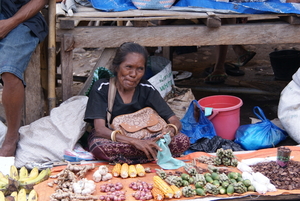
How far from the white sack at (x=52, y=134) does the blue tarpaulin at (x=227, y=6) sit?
1.17 m

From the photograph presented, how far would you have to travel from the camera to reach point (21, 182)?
3643 millimetres

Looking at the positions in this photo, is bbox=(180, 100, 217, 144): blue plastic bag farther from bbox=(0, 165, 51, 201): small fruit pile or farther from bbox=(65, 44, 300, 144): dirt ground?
bbox=(0, 165, 51, 201): small fruit pile

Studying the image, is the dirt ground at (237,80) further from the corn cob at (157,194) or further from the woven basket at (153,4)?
the corn cob at (157,194)

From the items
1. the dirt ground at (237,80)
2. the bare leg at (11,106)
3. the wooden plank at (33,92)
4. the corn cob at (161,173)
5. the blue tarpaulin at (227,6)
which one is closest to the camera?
the corn cob at (161,173)

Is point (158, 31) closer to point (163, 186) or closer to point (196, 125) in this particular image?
point (196, 125)

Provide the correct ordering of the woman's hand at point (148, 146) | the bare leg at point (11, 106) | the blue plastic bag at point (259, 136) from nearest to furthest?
the woman's hand at point (148, 146) < the bare leg at point (11, 106) < the blue plastic bag at point (259, 136)

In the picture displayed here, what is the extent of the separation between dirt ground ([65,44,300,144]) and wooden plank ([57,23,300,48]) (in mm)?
1236

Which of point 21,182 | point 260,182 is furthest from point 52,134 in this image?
point 260,182

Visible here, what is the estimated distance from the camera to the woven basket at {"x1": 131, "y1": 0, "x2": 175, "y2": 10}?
4.69 metres

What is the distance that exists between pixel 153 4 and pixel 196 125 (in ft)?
4.70

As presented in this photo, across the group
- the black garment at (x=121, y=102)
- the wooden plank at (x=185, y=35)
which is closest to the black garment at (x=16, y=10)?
the wooden plank at (x=185, y=35)

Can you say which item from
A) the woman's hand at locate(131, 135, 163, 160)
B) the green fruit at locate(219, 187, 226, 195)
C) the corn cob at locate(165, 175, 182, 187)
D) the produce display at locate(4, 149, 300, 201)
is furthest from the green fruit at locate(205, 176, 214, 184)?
the woman's hand at locate(131, 135, 163, 160)

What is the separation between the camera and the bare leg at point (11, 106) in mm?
3889

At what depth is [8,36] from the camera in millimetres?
4016
